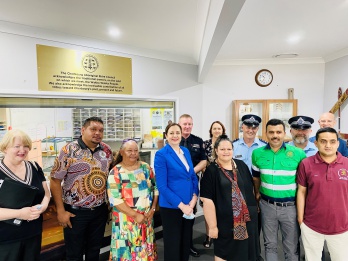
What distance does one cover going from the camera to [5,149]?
1.47 meters

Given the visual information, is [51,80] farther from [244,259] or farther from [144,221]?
[244,259]

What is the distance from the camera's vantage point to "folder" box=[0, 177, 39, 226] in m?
1.39

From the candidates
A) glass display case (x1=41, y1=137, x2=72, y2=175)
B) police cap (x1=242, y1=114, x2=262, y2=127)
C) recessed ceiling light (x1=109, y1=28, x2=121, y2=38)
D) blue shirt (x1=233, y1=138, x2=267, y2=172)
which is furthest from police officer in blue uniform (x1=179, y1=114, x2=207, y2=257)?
glass display case (x1=41, y1=137, x2=72, y2=175)

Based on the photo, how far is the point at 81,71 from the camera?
2.55 meters

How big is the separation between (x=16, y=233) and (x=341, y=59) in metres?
4.58

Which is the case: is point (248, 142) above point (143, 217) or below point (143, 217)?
above

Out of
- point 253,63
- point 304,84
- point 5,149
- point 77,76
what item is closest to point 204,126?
point 253,63

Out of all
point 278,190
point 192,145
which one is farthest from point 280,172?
point 192,145

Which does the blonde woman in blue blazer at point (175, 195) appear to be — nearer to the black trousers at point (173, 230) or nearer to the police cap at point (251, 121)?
the black trousers at point (173, 230)

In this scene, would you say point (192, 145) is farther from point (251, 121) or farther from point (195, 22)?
point (195, 22)

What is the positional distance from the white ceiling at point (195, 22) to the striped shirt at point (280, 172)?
1065 mm

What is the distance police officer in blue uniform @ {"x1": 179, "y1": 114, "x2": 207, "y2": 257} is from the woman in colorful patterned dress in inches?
30.0

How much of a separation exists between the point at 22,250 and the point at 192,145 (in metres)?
1.73

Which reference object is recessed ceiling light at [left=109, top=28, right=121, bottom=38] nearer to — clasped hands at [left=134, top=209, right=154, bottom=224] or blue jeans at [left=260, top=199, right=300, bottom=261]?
clasped hands at [left=134, top=209, right=154, bottom=224]
